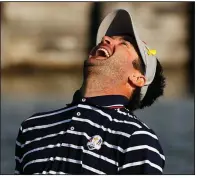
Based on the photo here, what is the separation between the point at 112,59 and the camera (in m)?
1.42

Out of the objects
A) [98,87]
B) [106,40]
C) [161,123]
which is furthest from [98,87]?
[161,123]

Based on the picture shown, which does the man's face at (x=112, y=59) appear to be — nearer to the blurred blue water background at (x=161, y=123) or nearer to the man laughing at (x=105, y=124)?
the man laughing at (x=105, y=124)

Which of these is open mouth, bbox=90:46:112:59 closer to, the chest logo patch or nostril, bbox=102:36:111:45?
nostril, bbox=102:36:111:45

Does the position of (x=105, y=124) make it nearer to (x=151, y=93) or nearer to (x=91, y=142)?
(x=91, y=142)

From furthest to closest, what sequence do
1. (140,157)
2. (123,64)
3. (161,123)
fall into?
(161,123) → (123,64) → (140,157)

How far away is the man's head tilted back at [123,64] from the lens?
1416 mm

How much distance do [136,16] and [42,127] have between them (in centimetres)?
427

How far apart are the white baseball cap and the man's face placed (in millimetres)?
19

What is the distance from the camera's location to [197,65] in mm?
1714

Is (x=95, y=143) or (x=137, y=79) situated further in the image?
(x=137, y=79)

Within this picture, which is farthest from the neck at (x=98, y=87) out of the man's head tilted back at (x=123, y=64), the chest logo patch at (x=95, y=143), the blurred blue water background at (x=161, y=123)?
the blurred blue water background at (x=161, y=123)

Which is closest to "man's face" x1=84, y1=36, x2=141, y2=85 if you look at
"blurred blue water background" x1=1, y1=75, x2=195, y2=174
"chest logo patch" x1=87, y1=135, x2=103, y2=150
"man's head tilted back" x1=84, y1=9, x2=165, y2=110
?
"man's head tilted back" x1=84, y1=9, x2=165, y2=110

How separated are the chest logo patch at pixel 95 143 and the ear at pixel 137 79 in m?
0.15

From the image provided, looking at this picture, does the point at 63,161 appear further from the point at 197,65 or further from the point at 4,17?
the point at 4,17
